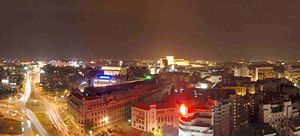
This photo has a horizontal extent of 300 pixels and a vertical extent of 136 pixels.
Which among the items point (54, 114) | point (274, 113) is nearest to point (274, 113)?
point (274, 113)

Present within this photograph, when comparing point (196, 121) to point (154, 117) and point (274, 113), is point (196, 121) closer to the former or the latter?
point (154, 117)

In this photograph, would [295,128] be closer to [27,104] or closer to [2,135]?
[2,135]

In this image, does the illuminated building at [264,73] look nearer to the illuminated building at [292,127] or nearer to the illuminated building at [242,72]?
the illuminated building at [242,72]

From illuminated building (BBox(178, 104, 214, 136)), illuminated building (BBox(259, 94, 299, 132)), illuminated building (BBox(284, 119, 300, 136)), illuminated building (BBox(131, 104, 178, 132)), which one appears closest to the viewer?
illuminated building (BBox(178, 104, 214, 136))

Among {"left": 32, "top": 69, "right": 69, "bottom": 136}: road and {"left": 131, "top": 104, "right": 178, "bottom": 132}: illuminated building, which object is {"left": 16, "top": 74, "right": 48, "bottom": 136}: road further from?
{"left": 131, "top": 104, "right": 178, "bottom": 132}: illuminated building

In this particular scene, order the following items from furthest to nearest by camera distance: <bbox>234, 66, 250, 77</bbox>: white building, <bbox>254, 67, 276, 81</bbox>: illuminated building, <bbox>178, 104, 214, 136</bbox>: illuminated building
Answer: <bbox>234, 66, 250, 77</bbox>: white building < <bbox>254, 67, 276, 81</bbox>: illuminated building < <bbox>178, 104, 214, 136</bbox>: illuminated building

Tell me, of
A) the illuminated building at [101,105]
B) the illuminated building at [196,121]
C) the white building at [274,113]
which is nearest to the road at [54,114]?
the illuminated building at [101,105]

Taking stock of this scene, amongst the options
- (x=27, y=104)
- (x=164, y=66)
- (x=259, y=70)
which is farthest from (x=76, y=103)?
(x=164, y=66)

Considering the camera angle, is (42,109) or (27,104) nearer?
(42,109)

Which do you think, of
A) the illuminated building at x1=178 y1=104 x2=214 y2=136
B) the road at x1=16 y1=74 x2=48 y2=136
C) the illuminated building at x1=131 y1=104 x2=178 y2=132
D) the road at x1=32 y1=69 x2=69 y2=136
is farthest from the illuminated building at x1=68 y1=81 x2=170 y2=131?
the illuminated building at x1=178 y1=104 x2=214 y2=136
